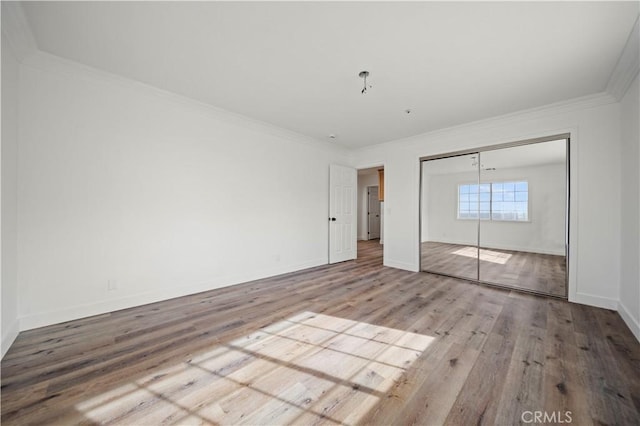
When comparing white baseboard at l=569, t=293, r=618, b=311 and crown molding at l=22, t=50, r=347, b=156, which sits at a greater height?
crown molding at l=22, t=50, r=347, b=156

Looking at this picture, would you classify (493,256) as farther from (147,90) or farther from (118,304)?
(147,90)

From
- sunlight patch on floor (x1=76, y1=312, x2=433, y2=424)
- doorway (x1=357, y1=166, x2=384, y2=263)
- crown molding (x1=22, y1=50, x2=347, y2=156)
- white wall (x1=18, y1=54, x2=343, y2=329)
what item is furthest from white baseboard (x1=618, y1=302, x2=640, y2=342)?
doorway (x1=357, y1=166, x2=384, y2=263)

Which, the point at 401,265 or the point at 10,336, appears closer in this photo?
the point at 10,336

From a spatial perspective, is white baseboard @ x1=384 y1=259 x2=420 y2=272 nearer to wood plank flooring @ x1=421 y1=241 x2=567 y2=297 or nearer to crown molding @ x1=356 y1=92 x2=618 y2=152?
wood plank flooring @ x1=421 y1=241 x2=567 y2=297

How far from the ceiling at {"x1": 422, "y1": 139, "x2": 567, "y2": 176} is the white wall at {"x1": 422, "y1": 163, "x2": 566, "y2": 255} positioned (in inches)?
3.0

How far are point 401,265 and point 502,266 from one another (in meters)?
1.68

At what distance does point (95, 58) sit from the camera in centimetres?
246

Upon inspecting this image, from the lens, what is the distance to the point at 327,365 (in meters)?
1.89

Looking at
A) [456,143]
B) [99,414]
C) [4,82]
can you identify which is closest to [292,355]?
[99,414]

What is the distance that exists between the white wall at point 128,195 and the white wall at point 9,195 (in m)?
0.10

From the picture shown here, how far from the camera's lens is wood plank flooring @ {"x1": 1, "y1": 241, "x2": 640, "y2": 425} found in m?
1.45

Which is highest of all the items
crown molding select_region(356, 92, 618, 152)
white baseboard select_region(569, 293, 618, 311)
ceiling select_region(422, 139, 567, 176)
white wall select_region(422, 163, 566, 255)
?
crown molding select_region(356, 92, 618, 152)

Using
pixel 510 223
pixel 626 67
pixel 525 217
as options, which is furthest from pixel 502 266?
pixel 626 67

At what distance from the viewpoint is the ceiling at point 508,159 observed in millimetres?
3518
